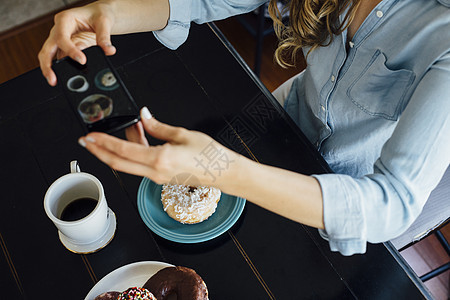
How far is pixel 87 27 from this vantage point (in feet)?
2.84

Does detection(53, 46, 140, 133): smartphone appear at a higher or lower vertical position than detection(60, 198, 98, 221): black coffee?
higher

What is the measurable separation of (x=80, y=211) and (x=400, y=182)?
576mm

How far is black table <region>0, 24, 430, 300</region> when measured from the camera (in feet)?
2.65

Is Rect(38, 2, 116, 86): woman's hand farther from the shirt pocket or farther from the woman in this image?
the shirt pocket

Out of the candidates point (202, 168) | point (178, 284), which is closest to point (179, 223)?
point (178, 284)

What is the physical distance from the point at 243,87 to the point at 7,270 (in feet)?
2.06

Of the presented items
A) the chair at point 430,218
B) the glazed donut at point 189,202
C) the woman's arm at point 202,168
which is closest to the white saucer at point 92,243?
the glazed donut at point 189,202

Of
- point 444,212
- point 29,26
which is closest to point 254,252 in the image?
point 444,212

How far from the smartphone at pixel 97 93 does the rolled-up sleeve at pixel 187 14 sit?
246 millimetres

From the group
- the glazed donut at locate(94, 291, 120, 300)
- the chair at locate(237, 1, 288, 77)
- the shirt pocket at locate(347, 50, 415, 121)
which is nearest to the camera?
the glazed donut at locate(94, 291, 120, 300)

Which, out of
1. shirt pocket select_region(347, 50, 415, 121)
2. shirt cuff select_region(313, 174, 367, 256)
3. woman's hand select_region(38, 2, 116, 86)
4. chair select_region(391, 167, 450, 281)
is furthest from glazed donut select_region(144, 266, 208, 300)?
chair select_region(391, 167, 450, 281)

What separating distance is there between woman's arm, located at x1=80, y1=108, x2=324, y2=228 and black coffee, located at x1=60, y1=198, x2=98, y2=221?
0.57 feet

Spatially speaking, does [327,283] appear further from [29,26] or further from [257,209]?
[29,26]

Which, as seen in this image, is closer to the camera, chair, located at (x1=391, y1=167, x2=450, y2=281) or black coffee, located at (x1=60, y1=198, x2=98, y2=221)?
black coffee, located at (x1=60, y1=198, x2=98, y2=221)
